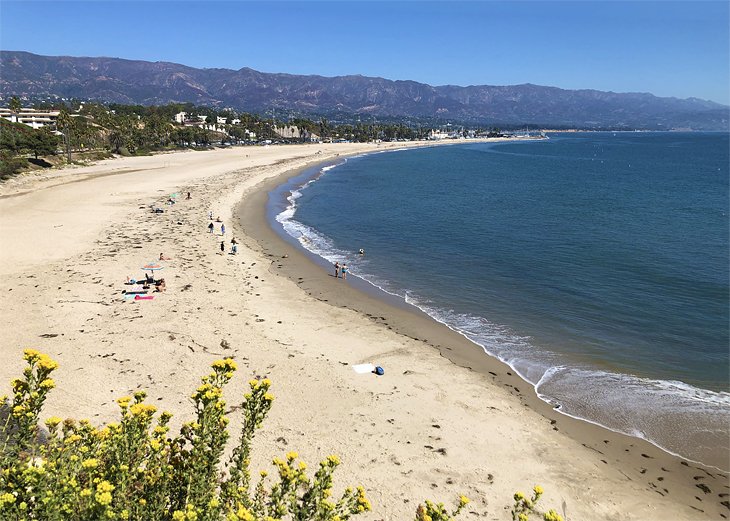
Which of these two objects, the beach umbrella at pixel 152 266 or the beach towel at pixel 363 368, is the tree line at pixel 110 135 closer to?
the beach umbrella at pixel 152 266

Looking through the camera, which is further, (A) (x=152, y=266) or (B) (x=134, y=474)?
(A) (x=152, y=266)

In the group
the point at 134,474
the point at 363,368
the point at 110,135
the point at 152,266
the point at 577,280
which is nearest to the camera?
the point at 134,474

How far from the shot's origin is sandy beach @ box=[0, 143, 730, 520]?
513 inches

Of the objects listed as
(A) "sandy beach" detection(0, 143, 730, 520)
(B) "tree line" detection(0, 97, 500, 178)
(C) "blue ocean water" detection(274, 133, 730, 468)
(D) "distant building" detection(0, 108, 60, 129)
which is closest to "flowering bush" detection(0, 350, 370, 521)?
(A) "sandy beach" detection(0, 143, 730, 520)

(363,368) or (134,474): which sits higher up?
(134,474)

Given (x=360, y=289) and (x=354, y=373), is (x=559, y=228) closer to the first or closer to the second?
(x=360, y=289)

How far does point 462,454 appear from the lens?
14062mm

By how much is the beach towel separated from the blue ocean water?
5.80 meters

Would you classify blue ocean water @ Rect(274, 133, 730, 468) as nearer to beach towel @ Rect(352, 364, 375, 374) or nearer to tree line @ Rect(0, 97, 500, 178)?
beach towel @ Rect(352, 364, 375, 374)

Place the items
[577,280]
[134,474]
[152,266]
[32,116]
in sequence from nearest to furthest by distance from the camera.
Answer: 1. [134,474]
2. [152,266]
3. [577,280]
4. [32,116]

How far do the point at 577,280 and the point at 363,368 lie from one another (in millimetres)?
18152

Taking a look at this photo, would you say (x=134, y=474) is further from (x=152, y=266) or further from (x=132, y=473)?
(x=152, y=266)

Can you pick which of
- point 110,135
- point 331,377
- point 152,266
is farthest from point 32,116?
point 331,377

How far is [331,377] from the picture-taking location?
58.7 feet
